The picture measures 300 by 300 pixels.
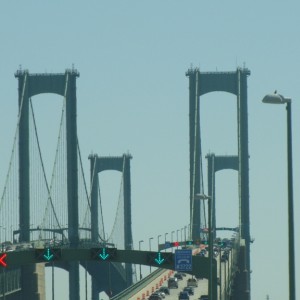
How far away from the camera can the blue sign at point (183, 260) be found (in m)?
63.5

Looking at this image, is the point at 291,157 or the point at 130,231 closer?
the point at 291,157

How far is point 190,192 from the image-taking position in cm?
16112

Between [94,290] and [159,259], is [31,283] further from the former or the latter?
[159,259]

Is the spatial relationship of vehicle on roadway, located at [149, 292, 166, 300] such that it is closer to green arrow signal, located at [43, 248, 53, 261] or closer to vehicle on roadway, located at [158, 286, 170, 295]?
vehicle on roadway, located at [158, 286, 170, 295]

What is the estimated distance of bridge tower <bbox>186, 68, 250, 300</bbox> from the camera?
158 meters

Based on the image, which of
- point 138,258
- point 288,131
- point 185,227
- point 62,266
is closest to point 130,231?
point 185,227

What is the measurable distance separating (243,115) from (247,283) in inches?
1041

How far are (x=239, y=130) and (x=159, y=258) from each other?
337 feet

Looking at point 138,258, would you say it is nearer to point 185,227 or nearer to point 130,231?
point 185,227

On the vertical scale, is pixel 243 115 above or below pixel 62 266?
above

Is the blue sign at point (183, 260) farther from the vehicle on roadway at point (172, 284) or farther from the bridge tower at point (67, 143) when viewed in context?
the bridge tower at point (67, 143)

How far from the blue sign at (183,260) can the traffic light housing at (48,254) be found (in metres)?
5.04

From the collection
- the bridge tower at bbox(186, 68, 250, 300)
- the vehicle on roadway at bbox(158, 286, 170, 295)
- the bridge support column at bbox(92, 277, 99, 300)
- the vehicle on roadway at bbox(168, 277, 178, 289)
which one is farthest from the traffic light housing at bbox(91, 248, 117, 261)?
the bridge support column at bbox(92, 277, 99, 300)

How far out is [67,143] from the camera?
132m
